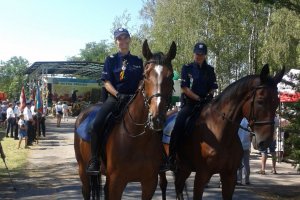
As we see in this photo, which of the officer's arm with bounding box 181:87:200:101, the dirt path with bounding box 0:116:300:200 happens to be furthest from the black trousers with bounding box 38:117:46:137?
the officer's arm with bounding box 181:87:200:101

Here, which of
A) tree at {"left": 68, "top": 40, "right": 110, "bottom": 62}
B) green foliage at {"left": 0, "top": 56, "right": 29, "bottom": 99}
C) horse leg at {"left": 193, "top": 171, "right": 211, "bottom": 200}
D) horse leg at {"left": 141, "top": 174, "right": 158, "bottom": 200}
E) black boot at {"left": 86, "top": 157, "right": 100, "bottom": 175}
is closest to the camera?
horse leg at {"left": 141, "top": 174, "right": 158, "bottom": 200}

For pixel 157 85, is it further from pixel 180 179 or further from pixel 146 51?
pixel 180 179

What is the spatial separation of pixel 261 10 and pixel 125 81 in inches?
1478

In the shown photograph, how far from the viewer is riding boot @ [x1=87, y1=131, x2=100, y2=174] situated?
594 centimetres

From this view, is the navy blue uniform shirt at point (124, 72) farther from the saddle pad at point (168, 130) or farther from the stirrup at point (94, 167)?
the saddle pad at point (168, 130)

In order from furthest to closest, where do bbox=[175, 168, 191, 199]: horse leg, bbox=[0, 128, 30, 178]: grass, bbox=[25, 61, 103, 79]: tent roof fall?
bbox=[25, 61, 103, 79]: tent roof < bbox=[0, 128, 30, 178]: grass < bbox=[175, 168, 191, 199]: horse leg

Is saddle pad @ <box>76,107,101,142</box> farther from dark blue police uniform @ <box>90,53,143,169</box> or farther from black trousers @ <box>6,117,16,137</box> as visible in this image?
black trousers @ <box>6,117,16,137</box>

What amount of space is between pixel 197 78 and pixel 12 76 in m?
128

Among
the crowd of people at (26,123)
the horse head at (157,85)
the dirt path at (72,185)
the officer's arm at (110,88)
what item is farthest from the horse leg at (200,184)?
the crowd of people at (26,123)

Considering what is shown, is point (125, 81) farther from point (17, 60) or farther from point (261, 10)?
point (17, 60)

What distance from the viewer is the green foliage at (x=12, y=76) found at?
367ft

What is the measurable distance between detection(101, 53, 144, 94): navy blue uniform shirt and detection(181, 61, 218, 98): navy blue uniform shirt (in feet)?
4.93

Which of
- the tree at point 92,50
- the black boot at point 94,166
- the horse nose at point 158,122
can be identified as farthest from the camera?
the tree at point 92,50

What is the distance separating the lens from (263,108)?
5988 millimetres
